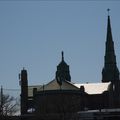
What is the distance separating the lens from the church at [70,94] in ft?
335

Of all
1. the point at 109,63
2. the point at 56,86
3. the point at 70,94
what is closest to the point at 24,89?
the point at 56,86

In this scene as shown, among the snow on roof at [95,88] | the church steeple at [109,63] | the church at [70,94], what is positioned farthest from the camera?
the church steeple at [109,63]

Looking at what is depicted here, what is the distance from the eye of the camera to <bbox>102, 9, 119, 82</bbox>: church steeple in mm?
134375

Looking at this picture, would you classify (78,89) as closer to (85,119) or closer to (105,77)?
(105,77)

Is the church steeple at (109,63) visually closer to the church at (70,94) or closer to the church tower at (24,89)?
the church at (70,94)

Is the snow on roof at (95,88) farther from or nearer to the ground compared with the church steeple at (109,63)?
nearer to the ground

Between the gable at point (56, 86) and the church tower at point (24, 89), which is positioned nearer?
the gable at point (56, 86)

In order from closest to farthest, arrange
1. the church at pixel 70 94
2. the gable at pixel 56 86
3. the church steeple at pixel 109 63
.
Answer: the church at pixel 70 94
the gable at pixel 56 86
the church steeple at pixel 109 63

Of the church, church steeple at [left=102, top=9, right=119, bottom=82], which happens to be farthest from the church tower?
church steeple at [left=102, top=9, right=119, bottom=82]

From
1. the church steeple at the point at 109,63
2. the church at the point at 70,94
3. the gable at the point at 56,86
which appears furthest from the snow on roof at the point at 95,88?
the church steeple at the point at 109,63

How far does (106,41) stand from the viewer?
140 m

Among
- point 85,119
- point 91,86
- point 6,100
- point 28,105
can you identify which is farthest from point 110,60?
point 85,119

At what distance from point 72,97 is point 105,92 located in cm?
1245

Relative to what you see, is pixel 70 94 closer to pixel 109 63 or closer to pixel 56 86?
pixel 56 86
